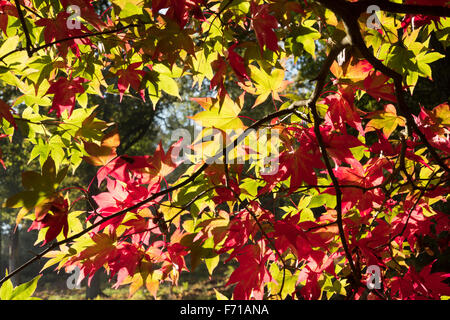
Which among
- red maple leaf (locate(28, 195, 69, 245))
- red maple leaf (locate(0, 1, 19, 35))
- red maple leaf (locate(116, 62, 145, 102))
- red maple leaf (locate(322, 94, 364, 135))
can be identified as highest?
red maple leaf (locate(0, 1, 19, 35))

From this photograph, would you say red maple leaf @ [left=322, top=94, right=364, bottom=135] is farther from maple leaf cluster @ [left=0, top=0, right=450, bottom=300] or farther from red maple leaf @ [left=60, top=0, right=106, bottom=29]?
red maple leaf @ [left=60, top=0, right=106, bottom=29]

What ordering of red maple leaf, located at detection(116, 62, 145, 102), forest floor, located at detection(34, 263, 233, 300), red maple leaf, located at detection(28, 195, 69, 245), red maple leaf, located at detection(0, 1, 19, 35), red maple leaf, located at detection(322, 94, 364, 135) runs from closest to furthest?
red maple leaf, located at detection(28, 195, 69, 245) < red maple leaf, located at detection(322, 94, 364, 135) < red maple leaf, located at detection(0, 1, 19, 35) < red maple leaf, located at detection(116, 62, 145, 102) < forest floor, located at detection(34, 263, 233, 300)

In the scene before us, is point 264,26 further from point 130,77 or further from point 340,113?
point 130,77

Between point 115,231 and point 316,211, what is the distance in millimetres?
3311

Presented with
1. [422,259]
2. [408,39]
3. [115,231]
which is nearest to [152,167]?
[115,231]

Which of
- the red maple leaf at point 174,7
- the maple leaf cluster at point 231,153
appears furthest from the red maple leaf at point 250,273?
the red maple leaf at point 174,7

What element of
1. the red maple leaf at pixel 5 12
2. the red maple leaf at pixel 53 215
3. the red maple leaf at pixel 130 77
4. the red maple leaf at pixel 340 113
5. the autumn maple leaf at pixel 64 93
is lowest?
the red maple leaf at pixel 53 215

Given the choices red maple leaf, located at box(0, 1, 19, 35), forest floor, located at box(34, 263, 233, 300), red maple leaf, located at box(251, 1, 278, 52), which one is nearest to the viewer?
red maple leaf, located at box(251, 1, 278, 52)

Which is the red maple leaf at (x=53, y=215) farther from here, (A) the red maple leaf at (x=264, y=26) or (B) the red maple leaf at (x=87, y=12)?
(A) the red maple leaf at (x=264, y=26)

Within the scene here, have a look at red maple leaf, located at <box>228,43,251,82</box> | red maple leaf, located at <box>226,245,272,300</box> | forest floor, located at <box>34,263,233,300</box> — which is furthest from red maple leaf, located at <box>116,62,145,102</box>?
forest floor, located at <box>34,263,233,300</box>

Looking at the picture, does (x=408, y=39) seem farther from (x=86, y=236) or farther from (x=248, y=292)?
(x=86, y=236)

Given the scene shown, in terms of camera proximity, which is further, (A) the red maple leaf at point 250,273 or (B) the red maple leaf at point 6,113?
(B) the red maple leaf at point 6,113
